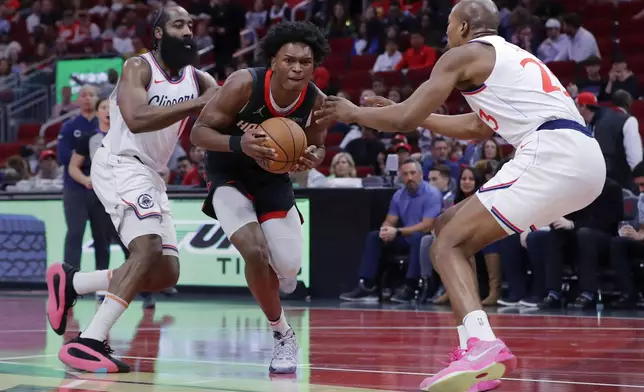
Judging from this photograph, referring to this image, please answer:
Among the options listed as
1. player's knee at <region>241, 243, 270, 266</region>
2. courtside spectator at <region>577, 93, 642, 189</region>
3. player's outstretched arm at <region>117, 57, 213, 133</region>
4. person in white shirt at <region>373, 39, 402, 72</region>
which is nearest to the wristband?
player's outstretched arm at <region>117, 57, 213, 133</region>

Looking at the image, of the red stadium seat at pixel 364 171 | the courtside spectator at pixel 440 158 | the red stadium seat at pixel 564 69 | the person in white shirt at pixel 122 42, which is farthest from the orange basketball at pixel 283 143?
the person in white shirt at pixel 122 42

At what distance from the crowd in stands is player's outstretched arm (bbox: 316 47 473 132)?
8.74 ft

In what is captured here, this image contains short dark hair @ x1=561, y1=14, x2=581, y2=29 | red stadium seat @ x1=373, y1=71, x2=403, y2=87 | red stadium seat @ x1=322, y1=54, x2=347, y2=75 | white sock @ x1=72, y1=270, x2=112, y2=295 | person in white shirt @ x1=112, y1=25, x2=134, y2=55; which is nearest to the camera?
white sock @ x1=72, y1=270, x2=112, y2=295

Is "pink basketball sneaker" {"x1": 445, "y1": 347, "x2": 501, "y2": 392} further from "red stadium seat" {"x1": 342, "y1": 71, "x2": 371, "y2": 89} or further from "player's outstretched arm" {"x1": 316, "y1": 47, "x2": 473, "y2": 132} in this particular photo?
"red stadium seat" {"x1": 342, "y1": 71, "x2": 371, "y2": 89}

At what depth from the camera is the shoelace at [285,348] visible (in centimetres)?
547

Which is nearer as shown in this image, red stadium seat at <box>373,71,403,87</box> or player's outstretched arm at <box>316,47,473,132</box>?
player's outstretched arm at <box>316,47,473,132</box>

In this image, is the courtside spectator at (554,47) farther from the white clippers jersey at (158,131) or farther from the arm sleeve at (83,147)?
the white clippers jersey at (158,131)

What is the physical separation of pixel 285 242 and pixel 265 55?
3.28ft

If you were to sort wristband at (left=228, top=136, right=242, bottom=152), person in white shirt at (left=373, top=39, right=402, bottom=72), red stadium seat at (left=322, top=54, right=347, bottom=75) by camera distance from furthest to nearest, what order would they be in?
1. red stadium seat at (left=322, top=54, right=347, bottom=75)
2. person in white shirt at (left=373, top=39, right=402, bottom=72)
3. wristband at (left=228, top=136, right=242, bottom=152)

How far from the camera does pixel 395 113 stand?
15.7ft

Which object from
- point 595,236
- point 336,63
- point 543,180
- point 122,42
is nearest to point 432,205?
point 595,236

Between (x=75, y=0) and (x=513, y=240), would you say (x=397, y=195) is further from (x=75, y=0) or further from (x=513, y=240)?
(x=75, y=0)

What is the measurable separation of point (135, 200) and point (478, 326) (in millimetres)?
2231

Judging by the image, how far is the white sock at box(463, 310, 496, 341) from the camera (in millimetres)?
4480
